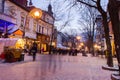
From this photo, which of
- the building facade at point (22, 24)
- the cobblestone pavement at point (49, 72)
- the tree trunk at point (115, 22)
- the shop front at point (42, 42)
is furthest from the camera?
the shop front at point (42, 42)

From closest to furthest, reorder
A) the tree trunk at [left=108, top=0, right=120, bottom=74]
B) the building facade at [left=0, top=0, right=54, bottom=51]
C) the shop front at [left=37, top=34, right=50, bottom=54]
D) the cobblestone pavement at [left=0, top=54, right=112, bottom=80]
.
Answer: the tree trunk at [left=108, top=0, right=120, bottom=74] → the cobblestone pavement at [left=0, top=54, right=112, bottom=80] → the building facade at [left=0, top=0, right=54, bottom=51] → the shop front at [left=37, top=34, right=50, bottom=54]

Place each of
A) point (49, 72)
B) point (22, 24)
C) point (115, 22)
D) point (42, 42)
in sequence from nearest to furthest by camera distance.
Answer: point (115, 22) → point (49, 72) → point (22, 24) → point (42, 42)

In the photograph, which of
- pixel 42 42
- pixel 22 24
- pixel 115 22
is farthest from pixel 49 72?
pixel 42 42

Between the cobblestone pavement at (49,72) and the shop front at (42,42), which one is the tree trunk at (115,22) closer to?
the cobblestone pavement at (49,72)

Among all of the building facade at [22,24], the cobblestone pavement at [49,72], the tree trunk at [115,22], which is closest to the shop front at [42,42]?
the building facade at [22,24]

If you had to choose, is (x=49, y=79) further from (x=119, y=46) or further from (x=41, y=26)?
(x=41, y=26)

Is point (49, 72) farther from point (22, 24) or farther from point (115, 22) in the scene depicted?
point (22, 24)

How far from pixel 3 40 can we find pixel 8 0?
1778 centimetres

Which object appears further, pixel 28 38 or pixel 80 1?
pixel 28 38

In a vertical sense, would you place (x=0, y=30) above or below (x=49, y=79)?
above

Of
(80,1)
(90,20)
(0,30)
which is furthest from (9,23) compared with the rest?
(90,20)

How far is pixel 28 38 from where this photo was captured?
5791 cm

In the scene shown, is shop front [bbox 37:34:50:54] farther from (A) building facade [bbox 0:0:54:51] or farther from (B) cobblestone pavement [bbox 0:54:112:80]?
(B) cobblestone pavement [bbox 0:54:112:80]

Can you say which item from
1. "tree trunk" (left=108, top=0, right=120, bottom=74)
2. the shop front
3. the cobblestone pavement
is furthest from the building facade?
"tree trunk" (left=108, top=0, right=120, bottom=74)
